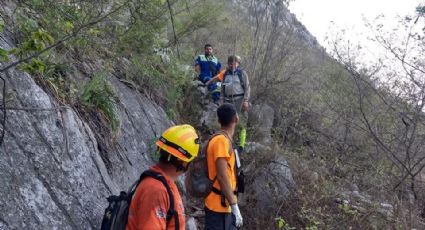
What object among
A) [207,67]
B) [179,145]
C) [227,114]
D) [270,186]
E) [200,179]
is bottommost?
[270,186]

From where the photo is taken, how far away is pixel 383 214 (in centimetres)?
684

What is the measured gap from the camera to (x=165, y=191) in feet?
8.53

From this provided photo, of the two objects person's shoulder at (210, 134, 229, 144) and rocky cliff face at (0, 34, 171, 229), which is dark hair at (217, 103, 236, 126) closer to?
person's shoulder at (210, 134, 229, 144)

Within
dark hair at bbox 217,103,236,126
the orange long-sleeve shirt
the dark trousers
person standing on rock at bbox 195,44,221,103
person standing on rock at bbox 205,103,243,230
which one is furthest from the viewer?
person standing on rock at bbox 195,44,221,103

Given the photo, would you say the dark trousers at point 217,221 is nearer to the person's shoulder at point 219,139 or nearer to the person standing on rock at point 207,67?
the person's shoulder at point 219,139

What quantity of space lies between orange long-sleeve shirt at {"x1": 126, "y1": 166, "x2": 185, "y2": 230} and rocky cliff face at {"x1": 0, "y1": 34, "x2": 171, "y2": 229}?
72cm

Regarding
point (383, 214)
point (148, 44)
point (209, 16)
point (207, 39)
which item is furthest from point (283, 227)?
point (207, 39)

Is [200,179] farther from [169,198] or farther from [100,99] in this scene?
[169,198]

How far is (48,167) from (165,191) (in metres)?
1.10

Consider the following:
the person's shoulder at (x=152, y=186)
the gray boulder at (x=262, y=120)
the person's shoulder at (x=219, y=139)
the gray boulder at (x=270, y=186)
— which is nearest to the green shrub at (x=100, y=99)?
the person's shoulder at (x=219, y=139)

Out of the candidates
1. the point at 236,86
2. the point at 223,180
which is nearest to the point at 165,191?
the point at 223,180

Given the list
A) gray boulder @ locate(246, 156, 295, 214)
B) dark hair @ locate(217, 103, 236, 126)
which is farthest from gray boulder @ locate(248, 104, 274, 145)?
dark hair @ locate(217, 103, 236, 126)

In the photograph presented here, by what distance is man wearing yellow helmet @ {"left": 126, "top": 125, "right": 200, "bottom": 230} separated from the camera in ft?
8.32

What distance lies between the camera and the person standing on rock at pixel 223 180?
13.9 ft
